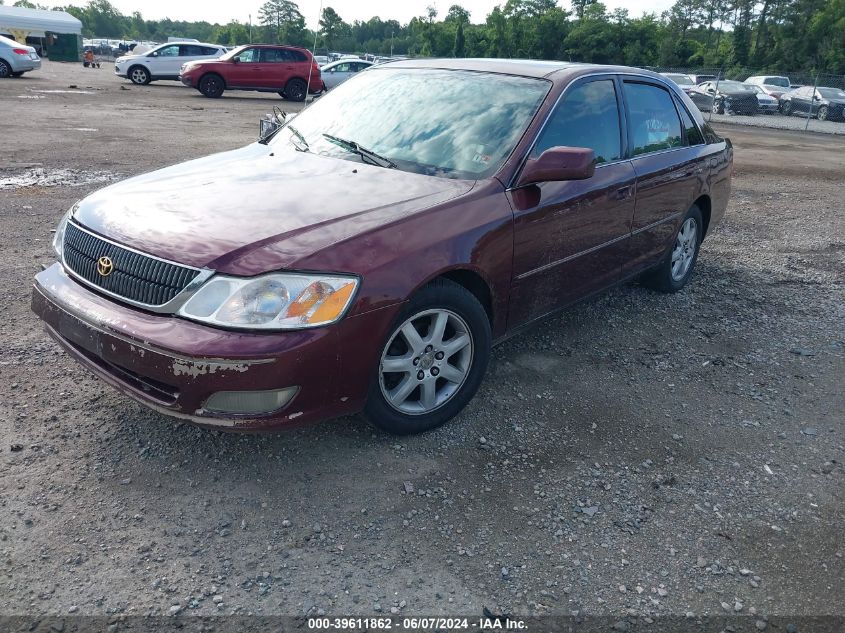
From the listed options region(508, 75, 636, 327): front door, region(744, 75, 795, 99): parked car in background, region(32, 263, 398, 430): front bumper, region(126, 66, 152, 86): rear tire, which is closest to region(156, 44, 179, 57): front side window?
region(126, 66, 152, 86): rear tire

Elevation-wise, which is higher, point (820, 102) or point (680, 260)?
point (820, 102)

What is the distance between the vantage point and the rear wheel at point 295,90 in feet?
76.2

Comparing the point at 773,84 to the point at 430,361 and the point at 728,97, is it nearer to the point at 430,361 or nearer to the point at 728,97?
the point at 728,97

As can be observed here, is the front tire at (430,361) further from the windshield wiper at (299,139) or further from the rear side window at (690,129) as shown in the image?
the rear side window at (690,129)

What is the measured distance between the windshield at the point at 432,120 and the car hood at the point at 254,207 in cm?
18

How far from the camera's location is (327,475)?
3.02 meters

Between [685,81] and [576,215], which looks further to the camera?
[685,81]

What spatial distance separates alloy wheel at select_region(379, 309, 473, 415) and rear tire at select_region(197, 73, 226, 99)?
2157cm

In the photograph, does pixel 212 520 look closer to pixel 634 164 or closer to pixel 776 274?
pixel 634 164

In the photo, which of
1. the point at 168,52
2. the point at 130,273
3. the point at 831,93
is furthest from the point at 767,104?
the point at 130,273

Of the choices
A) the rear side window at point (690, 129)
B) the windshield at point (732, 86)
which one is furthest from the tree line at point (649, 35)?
the rear side window at point (690, 129)

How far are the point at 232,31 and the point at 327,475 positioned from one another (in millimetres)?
141854

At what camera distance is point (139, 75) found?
2602cm

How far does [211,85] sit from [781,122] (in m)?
20.1
